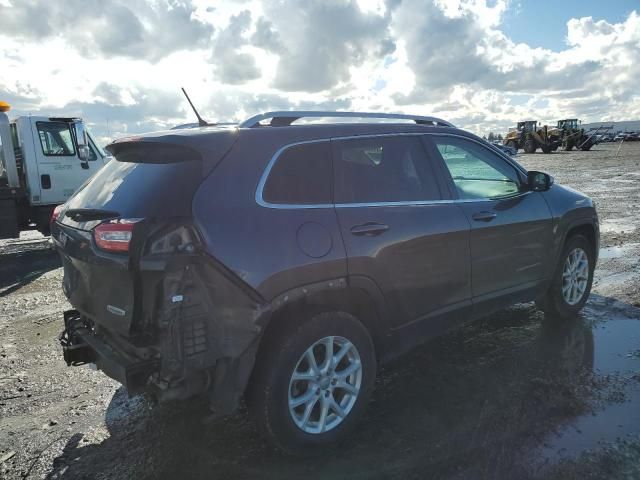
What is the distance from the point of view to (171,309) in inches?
100

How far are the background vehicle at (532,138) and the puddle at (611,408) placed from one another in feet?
119

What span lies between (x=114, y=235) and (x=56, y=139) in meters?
8.57

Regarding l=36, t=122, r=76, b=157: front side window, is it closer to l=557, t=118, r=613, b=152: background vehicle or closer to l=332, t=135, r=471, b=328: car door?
l=332, t=135, r=471, b=328: car door

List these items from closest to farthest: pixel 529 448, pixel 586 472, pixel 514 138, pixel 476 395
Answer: pixel 586 472 < pixel 529 448 < pixel 476 395 < pixel 514 138

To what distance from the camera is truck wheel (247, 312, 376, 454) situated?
279 centimetres

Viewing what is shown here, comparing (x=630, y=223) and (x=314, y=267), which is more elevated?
(x=314, y=267)

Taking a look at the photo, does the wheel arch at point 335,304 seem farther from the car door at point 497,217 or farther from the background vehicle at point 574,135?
the background vehicle at point 574,135

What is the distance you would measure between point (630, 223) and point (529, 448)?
873 cm

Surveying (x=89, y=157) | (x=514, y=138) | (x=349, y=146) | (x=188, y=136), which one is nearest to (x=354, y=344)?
(x=349, y=146)

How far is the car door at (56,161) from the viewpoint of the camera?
9742mm

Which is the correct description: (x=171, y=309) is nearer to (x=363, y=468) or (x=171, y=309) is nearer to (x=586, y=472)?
(x=363, y=468)

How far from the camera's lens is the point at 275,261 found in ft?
9.02

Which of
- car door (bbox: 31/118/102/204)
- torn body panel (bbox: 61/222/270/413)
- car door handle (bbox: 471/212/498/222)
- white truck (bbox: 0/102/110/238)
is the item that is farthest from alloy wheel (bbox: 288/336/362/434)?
car door (bbox: 31/118/102/204)

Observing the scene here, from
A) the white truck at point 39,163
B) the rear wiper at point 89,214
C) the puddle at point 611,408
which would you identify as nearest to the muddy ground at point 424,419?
the puddle at point 611,408
